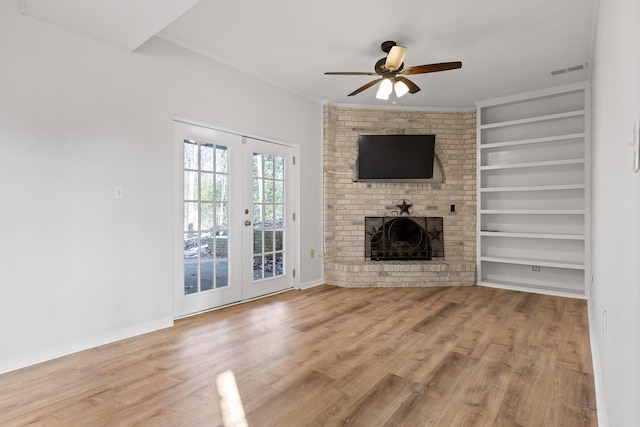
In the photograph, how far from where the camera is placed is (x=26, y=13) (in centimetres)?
242

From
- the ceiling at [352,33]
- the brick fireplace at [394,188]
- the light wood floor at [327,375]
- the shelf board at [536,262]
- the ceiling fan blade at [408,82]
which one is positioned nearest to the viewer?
the light wood floor at [327,375]

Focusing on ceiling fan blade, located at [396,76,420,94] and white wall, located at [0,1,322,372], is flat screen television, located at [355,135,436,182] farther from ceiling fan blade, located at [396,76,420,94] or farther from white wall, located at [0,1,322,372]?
white wall, located at [0,1,322,372]


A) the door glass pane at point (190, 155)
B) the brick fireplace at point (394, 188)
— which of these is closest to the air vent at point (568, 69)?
the brick fireplace at point (394, 188)

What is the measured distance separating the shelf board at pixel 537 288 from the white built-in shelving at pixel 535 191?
0.01 metres

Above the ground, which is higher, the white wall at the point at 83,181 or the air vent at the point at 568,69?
the air vent at the point at 568,69

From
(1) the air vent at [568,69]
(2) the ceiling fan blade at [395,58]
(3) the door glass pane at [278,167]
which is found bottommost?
(3) the door glass pane at [278,167]

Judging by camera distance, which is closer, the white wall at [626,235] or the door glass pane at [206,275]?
the white wall at [626,235]

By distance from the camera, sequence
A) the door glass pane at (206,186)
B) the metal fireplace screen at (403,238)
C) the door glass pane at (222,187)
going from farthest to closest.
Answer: the metal fireplace screen at (403,238)
the door glass pane at (222,187)
the door glass pane at (206,186)

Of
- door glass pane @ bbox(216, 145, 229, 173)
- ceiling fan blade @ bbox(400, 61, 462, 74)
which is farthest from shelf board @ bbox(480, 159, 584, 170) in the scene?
door glass pane @ bbox(216, 145, 229, 173)

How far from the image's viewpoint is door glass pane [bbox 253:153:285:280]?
169 inches

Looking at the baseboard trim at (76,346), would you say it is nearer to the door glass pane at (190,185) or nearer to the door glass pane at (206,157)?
the door glass pane at (190,185)

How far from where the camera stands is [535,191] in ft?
→ 15.6

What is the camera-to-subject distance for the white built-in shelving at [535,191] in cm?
446

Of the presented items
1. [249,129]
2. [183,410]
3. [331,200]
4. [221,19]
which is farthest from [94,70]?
[331,200]
